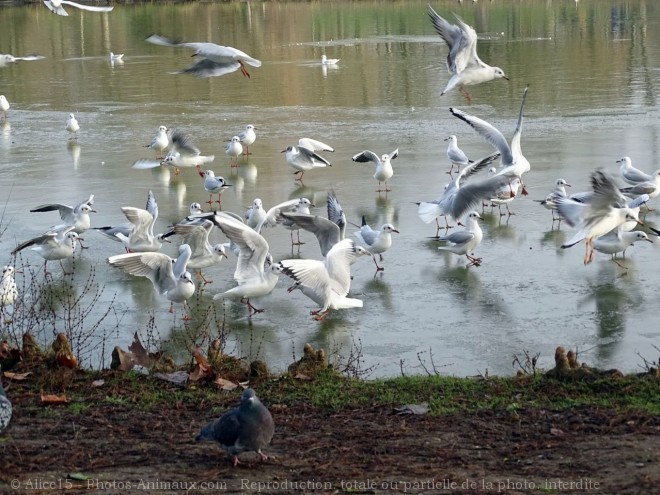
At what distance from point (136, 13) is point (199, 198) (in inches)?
1265

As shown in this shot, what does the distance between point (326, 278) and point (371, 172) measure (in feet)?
17.8

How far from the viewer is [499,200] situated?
35.4 feet

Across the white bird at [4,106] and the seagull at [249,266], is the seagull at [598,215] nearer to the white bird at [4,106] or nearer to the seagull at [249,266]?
the seagull at [249,266]

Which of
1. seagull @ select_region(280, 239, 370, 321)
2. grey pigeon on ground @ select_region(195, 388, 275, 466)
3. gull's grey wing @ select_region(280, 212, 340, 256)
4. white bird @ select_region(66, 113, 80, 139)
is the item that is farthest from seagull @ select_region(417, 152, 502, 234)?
white bird @ select_region(66, 113, 80, 139)

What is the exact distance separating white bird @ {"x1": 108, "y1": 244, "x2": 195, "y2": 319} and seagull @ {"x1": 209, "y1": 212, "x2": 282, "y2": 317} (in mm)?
280

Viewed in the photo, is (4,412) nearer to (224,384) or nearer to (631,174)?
(224,384)

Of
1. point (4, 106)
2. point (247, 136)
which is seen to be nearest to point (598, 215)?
point (247, 136)

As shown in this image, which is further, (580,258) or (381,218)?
(381,218)

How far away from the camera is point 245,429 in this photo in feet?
15.6

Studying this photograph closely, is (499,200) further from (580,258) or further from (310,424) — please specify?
(310,424)

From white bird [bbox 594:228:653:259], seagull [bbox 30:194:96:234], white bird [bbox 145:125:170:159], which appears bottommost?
white bird [bbox 594:228:653:259]

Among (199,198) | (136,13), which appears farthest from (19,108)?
(136,13)

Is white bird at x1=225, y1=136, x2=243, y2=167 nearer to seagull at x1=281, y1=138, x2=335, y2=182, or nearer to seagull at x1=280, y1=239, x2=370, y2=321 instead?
seagull at x1=281, y1=138, x2=335, y2=182

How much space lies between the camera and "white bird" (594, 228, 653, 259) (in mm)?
9242
